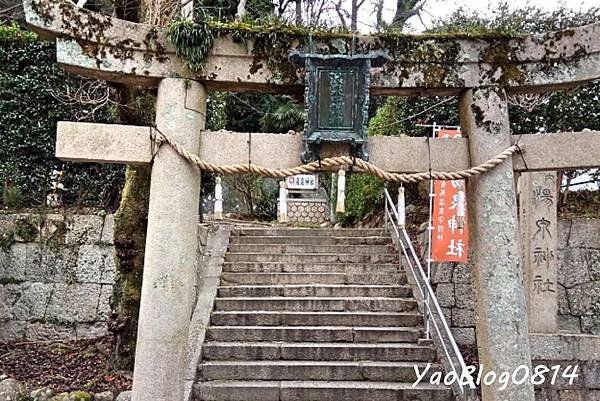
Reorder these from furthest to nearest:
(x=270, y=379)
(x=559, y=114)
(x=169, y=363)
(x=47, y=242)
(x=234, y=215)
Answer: (x=234, y=215), (x=559, y=114), (x=47, y=242), (x=270, y=379), (x=169, y=363)

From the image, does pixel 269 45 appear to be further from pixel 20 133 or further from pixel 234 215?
pixel 234 215

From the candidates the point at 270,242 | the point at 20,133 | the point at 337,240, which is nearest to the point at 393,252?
the point at 337,240

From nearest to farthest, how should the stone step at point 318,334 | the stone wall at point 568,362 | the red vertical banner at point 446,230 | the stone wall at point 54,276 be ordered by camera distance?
the stone wall at point 568,362, the stone step at point 318,334, the red vertical banner at point 446,230, the stone wall at point 54,276

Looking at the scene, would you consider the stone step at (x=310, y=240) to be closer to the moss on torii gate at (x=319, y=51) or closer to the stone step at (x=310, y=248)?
the stone step at (x=310, y=248)

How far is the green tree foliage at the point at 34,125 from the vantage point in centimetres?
780

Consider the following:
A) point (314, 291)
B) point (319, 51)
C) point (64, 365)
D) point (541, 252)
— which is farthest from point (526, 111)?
point (64, 365)

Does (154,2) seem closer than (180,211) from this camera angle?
No

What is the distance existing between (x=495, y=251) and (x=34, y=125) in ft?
22.6

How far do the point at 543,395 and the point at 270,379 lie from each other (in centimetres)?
299

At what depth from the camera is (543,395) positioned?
583cm

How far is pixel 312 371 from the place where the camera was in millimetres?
5660

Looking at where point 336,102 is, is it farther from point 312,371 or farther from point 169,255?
point 312,371

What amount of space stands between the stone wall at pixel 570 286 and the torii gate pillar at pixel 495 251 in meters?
→ 3.36

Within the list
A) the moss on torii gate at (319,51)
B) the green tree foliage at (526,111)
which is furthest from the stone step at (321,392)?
the green tree foliage at (526,111)
